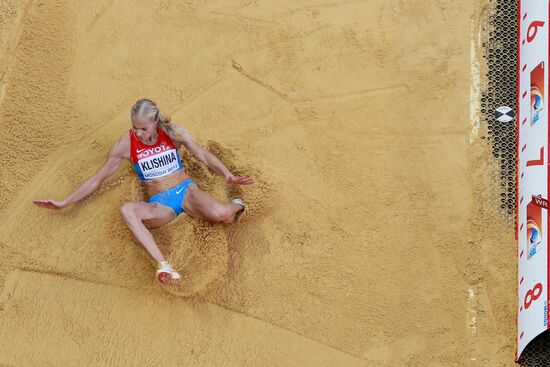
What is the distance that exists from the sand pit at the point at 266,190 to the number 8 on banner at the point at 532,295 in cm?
17

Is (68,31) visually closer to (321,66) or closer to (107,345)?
(321,66)

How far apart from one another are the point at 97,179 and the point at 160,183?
518 millimetres

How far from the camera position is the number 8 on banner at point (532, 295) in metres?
7.57

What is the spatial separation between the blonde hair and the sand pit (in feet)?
1.46

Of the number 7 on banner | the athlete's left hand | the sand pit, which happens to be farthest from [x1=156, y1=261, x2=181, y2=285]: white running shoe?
the number 7 on banner

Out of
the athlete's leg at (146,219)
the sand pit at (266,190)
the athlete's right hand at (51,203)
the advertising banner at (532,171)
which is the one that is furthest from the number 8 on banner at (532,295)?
the athlete's right hand at (51,203)

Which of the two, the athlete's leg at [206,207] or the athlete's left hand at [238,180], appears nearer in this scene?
the athlete's left hand at [238,180]

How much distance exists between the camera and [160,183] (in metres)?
Result: 7.82

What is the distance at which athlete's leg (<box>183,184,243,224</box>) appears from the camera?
25.3 feet

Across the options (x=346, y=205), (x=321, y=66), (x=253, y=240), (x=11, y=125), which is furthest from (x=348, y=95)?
(x=11, y=125)

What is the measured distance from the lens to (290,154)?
26.5ft

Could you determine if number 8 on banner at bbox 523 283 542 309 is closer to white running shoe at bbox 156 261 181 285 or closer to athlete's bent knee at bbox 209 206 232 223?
athlete's bent knee at bbox 209 206 232 223

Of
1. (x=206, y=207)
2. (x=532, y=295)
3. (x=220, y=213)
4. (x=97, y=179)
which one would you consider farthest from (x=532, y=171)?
(x=97, y=179)

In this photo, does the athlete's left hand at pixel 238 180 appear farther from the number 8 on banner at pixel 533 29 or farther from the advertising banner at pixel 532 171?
the number 8 on banner at pixel 533 29
